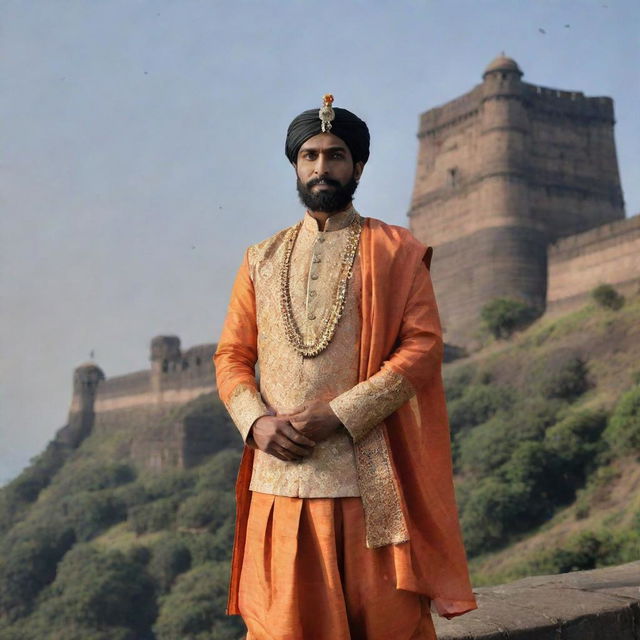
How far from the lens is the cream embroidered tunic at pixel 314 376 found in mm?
1984

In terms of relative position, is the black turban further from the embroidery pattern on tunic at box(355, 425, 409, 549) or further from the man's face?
the embroidery pattern on tunic at box(355, 425, 409, 549)

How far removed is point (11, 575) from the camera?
25.8 metres

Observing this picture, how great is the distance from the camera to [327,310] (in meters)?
2.12

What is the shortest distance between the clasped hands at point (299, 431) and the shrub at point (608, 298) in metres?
21.3

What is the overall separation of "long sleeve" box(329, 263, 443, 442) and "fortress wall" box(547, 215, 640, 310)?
71.9ft

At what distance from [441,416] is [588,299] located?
76.4ft

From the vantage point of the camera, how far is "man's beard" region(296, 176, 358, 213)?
217 cm

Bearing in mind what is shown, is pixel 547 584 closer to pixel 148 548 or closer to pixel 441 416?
pixel 441 416

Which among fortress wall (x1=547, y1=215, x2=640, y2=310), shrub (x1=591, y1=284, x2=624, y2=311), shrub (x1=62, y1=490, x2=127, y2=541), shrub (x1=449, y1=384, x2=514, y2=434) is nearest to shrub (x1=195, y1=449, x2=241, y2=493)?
shrub (x1=62, y1=490, x2=127, y2=541)

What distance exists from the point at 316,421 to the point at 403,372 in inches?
8.8

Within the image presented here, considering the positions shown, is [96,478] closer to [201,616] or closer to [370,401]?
[201,616]

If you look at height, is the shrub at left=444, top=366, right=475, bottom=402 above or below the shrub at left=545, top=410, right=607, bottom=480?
above

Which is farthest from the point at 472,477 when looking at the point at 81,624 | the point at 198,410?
the point at 198,410

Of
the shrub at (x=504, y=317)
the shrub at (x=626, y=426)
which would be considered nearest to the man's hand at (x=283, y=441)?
the shrub at (x=626, y=426)
